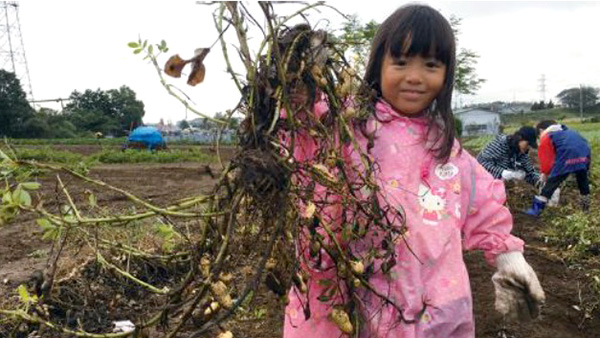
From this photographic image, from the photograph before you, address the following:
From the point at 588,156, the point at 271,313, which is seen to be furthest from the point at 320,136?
the point at 588,156

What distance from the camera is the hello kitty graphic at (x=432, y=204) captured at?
1437mm

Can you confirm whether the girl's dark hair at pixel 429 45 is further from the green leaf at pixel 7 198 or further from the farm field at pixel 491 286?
the green leaf at pixel 7 198

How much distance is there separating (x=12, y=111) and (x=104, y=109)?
5174mm

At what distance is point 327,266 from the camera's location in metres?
1.34

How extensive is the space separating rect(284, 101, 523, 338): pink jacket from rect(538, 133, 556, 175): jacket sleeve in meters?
5.20

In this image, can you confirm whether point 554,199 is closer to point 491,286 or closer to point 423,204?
point 491,286

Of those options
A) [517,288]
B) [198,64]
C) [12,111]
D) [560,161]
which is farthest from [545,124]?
[12,111]

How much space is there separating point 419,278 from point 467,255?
277 centimetres

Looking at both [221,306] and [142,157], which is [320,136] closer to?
[221,306]

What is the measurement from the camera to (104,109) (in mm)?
33094

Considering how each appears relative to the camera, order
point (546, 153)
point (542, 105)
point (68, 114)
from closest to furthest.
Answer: point (546, 153), point (68, 114), point (542, 105)

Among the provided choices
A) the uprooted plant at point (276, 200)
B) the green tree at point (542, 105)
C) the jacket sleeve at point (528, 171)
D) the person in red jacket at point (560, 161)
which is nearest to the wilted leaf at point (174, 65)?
the uprooted plant at point (276, 200)

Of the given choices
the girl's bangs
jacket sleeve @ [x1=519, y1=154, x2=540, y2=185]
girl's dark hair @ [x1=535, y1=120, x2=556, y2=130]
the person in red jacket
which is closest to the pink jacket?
the girl's bangs

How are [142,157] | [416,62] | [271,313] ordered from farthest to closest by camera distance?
1. [142,157]
2. [271,313]
3. [416,62]
